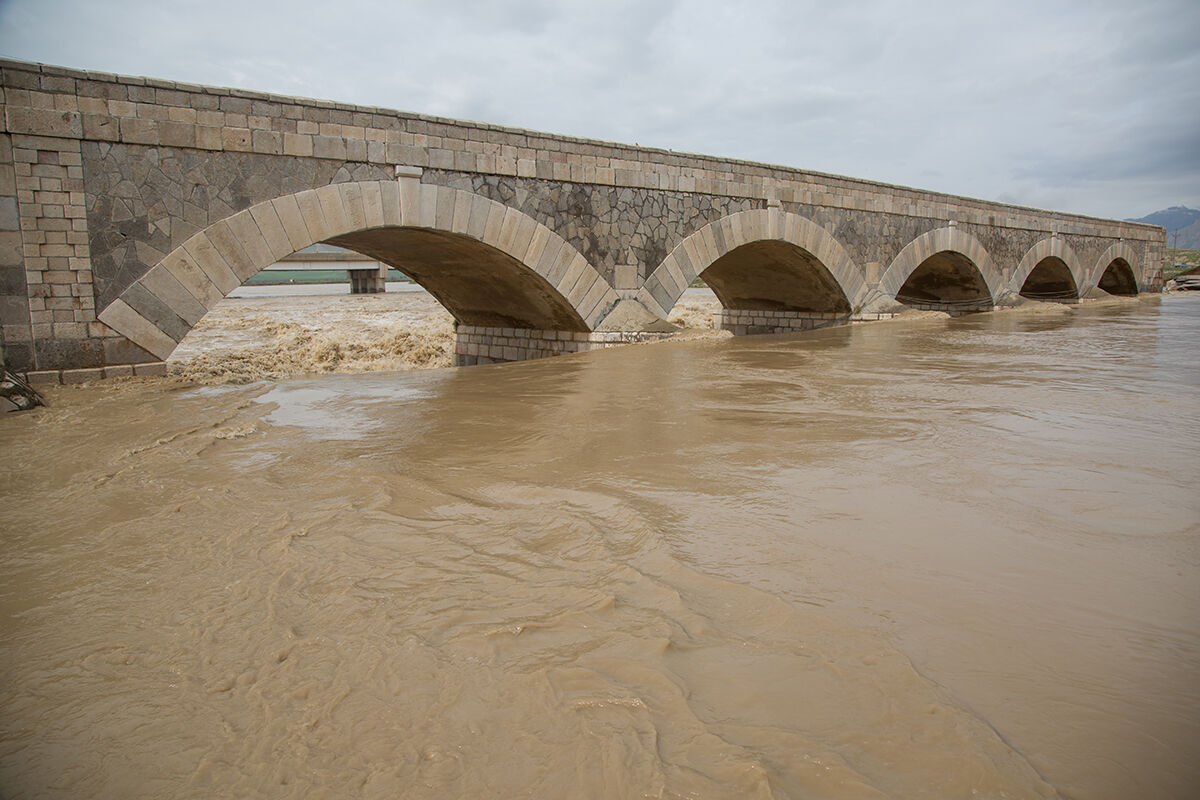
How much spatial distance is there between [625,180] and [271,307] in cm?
1137

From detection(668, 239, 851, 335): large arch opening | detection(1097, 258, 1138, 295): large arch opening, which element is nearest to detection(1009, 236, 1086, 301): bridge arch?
detection(1097, 258, 1138, 295): large arch opening

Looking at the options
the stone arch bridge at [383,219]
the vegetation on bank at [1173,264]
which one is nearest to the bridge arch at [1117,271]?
the vegetation on bank at [1173,264]

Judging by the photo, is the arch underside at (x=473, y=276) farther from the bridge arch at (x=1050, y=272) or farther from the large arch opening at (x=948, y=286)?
the bridge arch at (x=1050, y=272)

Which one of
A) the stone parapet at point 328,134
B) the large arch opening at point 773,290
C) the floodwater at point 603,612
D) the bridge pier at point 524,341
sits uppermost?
the stone parapet at point 328,134

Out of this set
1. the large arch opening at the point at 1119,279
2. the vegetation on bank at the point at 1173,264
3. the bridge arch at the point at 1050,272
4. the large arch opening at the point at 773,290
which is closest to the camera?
the large arch opening at the point at 773,290

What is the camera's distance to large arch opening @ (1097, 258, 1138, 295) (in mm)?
23438

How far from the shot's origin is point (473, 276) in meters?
10.2

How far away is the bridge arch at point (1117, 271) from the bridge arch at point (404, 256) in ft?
60.4

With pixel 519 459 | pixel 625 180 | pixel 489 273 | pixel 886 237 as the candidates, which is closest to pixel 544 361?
pixel 489 273

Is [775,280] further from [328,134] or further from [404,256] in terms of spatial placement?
[328,134]

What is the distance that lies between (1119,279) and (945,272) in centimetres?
1144

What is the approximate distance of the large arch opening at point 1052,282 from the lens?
20467 mm

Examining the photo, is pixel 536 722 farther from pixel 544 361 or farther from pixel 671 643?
pixel 544 361

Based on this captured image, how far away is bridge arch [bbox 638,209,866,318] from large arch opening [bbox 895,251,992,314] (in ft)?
11.1
